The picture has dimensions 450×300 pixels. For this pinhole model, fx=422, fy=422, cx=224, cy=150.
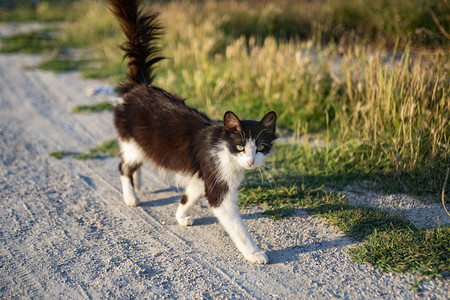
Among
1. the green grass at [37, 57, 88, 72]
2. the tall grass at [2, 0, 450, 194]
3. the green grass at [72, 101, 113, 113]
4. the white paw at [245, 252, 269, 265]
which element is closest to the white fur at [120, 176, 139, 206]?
the white paw at [245, 252, 269, 265]

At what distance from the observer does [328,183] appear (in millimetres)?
4934

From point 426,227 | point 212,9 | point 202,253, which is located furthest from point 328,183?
point 212,9

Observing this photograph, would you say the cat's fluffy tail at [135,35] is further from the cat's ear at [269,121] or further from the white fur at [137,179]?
the cat's ear at [269,121]

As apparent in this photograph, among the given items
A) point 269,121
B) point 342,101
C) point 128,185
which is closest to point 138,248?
point 128,185

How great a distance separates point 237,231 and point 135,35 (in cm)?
242

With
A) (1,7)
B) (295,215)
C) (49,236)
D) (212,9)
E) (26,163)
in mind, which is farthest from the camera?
(1,7)

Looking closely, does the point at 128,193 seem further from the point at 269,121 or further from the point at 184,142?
the point at 269,121

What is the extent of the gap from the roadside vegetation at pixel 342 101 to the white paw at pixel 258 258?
0.80 meters

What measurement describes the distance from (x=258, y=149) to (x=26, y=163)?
3282mm

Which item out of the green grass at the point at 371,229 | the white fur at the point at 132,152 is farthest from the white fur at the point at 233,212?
the white fur at the point at 132,152

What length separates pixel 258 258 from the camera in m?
3.51

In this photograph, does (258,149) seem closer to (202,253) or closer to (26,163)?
(202,253)

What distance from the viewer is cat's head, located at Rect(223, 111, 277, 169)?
3584 mm

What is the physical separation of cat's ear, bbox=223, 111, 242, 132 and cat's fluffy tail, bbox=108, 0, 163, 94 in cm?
142
